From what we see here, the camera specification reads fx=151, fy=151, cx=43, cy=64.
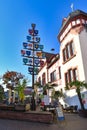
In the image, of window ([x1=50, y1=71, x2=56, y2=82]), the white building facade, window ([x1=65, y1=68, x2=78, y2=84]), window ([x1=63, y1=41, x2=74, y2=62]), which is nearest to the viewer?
the white building facade

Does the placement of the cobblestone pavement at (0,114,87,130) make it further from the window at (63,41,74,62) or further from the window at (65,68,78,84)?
the window at (63,41,74,62)

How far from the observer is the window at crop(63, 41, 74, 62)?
20.5 metres

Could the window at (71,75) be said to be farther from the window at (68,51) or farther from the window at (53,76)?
the window at (53,76)

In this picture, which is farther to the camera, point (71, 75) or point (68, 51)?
point (68, 51)

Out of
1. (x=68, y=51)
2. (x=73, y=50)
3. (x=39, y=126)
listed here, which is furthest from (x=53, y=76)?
(x=39, y=126)

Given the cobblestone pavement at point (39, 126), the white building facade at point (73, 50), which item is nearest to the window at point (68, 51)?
the white building facade at point (73, 50)

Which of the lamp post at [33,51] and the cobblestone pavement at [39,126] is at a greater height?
the lamp post at [33,51]

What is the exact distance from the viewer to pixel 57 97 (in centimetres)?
2195

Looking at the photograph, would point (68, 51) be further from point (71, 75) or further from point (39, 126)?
point (39, 126)

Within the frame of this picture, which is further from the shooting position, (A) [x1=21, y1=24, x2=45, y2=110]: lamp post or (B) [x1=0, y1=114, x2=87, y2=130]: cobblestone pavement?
(A) [x1=21, y1=24, x2=45, y2=110]: lamp post

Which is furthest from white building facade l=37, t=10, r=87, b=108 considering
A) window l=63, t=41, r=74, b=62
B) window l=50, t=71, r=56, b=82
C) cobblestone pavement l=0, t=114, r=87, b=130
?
cobblestone pavement l=0, t=114, r=87, b=130

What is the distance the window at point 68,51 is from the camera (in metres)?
20.5

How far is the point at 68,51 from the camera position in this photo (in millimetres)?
21656

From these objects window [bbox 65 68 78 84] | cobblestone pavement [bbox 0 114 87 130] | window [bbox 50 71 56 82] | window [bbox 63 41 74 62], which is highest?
window [bbox 63 41 74 62]
